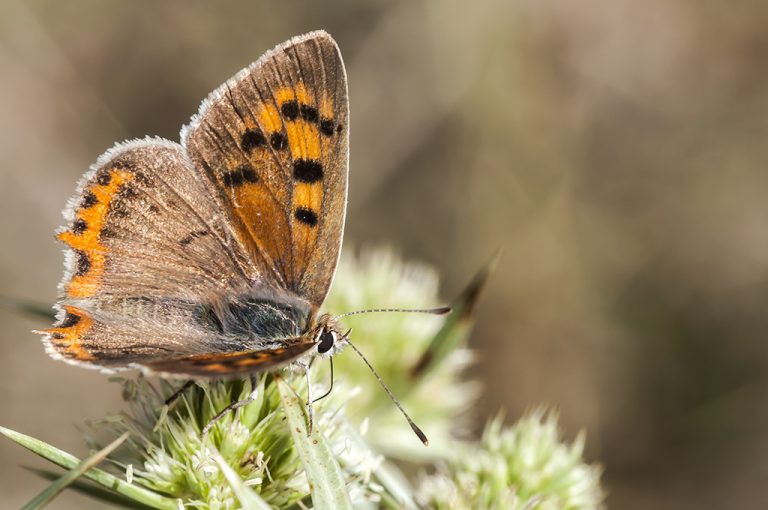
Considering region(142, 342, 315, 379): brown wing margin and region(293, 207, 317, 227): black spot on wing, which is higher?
region(293, 207, 317, 227): black spot on wing

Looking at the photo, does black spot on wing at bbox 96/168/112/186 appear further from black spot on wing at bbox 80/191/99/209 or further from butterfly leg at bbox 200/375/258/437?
butterfly leg at bbox 200/375/258/437

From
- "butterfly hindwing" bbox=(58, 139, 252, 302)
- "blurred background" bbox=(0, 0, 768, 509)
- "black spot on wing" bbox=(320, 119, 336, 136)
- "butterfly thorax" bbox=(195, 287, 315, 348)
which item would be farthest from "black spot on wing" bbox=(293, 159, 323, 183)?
"blurred background" bbox=(0, 0, 768, 509)

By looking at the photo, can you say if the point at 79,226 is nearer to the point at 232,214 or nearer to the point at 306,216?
the point at 232,214

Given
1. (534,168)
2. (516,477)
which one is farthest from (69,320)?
(534,168)

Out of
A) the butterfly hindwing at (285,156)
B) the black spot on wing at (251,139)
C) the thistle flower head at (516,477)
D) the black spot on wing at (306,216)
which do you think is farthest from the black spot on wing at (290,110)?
the thistle flower head at (516,477)

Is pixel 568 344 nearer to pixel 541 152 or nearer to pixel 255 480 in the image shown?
pixel 541 152

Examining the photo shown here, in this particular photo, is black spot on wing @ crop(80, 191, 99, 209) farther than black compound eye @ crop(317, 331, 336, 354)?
Yes

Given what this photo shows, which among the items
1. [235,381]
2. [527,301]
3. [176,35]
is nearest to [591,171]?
[527,301]
